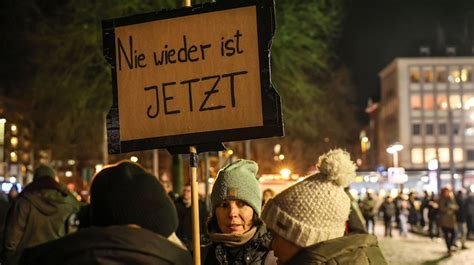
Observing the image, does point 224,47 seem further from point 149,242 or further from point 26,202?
point 26,202

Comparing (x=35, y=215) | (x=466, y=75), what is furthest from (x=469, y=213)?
(x=466, y=75)

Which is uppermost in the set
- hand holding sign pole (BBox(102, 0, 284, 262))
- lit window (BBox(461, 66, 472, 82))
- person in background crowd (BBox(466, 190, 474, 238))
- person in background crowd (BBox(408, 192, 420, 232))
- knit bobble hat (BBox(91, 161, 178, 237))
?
lit window (BBox(461, 66, 472, 82))

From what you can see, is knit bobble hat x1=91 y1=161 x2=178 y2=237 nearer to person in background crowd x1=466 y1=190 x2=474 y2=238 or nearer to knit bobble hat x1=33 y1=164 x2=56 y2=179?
knit bobble hat x1=33 y1=164 x2=56 y2=179

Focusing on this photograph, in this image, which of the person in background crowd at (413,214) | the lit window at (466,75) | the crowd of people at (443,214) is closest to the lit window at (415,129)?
the lit window at (466,75)

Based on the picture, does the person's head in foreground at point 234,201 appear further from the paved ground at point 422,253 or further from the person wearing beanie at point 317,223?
the paved ground at point 422,253

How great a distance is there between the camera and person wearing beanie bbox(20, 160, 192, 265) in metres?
2.57

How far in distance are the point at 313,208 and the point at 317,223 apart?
7cm

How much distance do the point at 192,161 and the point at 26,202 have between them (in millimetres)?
5572

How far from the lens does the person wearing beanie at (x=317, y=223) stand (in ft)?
10.8

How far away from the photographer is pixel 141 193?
8.87 feet

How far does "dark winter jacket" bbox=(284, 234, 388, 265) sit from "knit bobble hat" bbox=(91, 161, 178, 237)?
689 mm

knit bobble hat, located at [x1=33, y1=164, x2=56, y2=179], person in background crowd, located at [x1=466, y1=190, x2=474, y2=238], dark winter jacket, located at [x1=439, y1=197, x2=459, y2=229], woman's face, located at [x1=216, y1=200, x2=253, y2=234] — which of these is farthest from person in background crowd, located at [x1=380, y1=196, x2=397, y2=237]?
woman's face, located at [x1=216, y1=200, x2=253, y2=234]

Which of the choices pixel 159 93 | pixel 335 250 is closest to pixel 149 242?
pixel 335 250

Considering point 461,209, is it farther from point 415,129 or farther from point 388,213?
point 415,129
